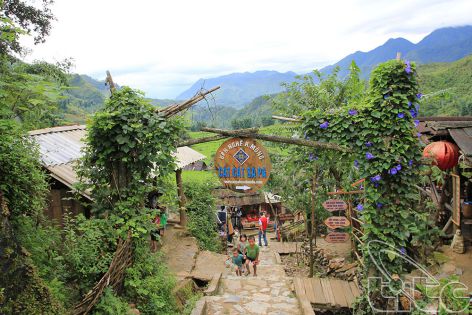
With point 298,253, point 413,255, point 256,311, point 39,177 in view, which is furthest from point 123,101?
point 298,253

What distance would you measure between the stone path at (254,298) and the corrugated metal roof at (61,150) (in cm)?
330

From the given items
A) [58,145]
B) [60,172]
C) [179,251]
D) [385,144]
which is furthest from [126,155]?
[179,251]

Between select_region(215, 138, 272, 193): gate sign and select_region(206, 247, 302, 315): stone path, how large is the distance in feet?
8.82

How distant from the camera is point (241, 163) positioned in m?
7.24

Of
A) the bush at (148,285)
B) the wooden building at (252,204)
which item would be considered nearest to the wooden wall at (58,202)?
the bush at (148,285)

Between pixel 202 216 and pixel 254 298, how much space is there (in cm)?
644

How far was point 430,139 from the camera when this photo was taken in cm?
1057

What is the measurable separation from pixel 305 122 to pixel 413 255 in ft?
14.3

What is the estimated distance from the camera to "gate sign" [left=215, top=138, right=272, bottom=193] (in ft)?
23.6

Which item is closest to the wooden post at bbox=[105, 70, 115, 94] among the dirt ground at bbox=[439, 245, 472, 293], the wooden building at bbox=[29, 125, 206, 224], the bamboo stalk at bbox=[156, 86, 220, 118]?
the bamboo stalk at bbox=[156, 86, 220, 118]

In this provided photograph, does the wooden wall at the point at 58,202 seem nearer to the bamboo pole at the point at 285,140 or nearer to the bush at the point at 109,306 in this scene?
the bush at the point at 109,306

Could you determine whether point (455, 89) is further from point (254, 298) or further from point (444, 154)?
point (254, 298)

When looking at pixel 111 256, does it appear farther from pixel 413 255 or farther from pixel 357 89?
pixel 357 89

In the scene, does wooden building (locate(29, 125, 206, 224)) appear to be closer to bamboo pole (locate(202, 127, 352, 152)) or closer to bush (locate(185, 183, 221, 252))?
bamboo pole (locate(202, 127, 352, 152))
